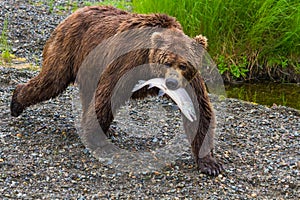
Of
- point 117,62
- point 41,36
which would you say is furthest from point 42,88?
point 41,36

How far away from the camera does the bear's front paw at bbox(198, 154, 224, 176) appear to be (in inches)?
178

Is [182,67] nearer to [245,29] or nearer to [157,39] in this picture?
[157,39]

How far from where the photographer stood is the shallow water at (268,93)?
696 centimetres

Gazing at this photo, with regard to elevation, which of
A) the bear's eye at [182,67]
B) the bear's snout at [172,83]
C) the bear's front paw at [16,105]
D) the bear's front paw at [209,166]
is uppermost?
the bear's eye at [182,67]

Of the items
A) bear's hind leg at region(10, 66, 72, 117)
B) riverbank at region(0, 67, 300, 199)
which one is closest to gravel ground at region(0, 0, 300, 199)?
riverbank at region(0, 67, 300, 199)

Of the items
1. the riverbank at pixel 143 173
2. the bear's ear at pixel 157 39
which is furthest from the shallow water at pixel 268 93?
the bear's ear at pixel 157 39

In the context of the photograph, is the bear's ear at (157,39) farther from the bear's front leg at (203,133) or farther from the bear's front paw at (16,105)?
the bear's front paw at (16,105)

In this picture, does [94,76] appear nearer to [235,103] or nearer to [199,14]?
[235,103]

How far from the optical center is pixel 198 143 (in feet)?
14.9

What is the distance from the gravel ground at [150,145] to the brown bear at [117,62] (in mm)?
216

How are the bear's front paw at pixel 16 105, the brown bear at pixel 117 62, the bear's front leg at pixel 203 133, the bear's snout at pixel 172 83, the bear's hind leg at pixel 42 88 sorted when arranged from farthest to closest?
the bear's front paw at pixel 16 105 → the bear's hind leg at pixel 42 88 → the bear's front leg at pixel 203 133 → the brown bear at pixel 117 62 → the bear's snout at pixel 172 83

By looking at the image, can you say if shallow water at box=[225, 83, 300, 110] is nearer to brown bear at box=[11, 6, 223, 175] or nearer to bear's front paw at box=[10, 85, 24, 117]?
brown bear at box=[11, 6, 223, 175]

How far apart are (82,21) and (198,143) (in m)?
1.47

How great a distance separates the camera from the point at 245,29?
7.23 m
